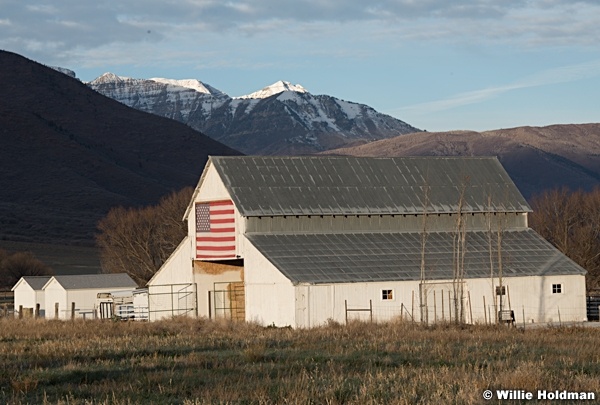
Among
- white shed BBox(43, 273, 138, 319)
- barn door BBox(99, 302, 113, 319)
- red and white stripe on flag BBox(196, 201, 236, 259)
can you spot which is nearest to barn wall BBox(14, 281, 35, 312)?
white shed BBox(43, 273, 138, 319)

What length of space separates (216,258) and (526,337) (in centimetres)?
2255

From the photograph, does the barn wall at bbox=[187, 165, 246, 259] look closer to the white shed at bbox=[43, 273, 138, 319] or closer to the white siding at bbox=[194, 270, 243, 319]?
the white siding at bbox=[194, 270, 243, 319]

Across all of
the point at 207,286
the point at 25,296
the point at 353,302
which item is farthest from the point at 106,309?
the point at 353,302

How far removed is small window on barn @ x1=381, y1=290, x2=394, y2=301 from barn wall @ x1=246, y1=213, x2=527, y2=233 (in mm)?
6890

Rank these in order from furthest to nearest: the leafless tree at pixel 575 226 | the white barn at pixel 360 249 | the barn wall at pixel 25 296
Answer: the leafless tree at pixel 575 226
the barn wall at pixel 25 296
the white barn at pixel 360 249

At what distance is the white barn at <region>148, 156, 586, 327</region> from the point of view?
47.3 m

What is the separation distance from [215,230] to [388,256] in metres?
8.78

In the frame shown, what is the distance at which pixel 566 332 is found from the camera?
121 ft

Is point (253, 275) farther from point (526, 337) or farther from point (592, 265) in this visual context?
point (592, 265)

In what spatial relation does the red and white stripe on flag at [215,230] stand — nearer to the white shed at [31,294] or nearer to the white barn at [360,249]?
the white barn at [360,249]

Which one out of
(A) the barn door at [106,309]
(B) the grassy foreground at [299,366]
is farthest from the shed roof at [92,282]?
(B) the grassy foreground at [299,366]

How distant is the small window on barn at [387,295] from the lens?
156ft

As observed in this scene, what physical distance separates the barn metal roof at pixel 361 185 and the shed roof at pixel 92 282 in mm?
22394

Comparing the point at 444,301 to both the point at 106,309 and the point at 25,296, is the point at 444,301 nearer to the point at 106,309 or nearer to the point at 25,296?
the point at 106,309
